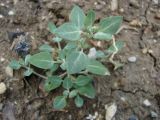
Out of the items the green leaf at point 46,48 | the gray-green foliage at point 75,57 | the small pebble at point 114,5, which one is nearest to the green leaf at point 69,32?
the gray-green foliage at point 75,57

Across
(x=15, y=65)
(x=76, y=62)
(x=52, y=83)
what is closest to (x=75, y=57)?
A: (x=76, y=62)

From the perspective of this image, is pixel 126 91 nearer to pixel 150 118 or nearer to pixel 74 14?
pixel 150 118

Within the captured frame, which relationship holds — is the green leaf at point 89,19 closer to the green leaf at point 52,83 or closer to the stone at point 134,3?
the green leaf at point 52,83

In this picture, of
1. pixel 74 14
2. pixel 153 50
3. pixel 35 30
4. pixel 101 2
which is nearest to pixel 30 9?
pixel 35 30

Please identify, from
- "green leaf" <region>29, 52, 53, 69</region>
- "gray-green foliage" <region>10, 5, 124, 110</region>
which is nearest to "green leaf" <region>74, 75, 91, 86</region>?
"gray-green foliage" <region>10, 5, 124, 110</region>

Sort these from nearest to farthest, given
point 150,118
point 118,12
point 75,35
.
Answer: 1. point 75,35
2. point 150,118
3. point 118,12

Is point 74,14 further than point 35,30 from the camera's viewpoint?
No

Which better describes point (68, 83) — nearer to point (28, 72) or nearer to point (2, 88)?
point (28, 72)
